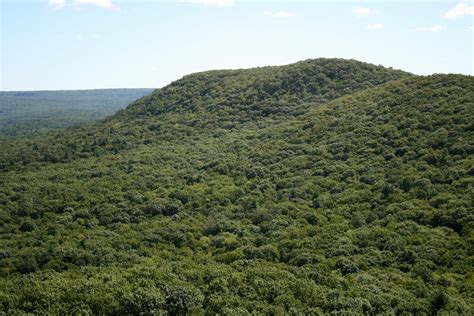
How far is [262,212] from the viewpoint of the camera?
152 ft

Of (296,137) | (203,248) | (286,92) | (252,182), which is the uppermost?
(286,92)

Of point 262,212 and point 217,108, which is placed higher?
point 217,108

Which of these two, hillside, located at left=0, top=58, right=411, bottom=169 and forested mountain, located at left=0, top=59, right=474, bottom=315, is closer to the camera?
forested mountain, located at left=0, top=59, right=474, bottom=315

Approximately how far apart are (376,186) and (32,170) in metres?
57.3

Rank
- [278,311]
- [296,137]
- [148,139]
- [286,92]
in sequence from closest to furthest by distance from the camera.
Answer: [278,311], [296,137], [148,139], [286,92]

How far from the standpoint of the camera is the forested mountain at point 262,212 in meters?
28.7

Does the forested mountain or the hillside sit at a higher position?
the hillside

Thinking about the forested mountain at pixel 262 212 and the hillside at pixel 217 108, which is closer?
the forested mountain at pixel 262 212

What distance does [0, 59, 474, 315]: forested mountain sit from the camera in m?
28.7

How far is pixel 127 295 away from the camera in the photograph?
28.0 m

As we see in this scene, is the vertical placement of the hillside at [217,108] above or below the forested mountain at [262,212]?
above

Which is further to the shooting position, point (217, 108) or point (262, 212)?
point (217, 108)

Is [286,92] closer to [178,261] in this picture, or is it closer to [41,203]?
[41,203]

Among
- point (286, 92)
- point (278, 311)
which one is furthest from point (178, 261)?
point (286, 92)
